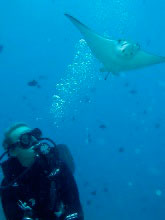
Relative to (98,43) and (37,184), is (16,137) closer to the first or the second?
(37,184)

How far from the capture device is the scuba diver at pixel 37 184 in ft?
9.09

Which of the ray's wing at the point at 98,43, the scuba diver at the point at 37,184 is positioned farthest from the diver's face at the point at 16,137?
the ray's wing at the point at 98,43

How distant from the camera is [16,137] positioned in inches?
120

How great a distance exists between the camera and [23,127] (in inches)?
126

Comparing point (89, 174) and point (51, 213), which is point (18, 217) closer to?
point (51, 213)

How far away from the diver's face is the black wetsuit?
8cm

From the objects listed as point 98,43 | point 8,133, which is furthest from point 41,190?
point 98,43

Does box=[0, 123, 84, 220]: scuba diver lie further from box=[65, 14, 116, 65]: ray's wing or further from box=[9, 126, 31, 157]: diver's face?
box=[65, 14, 116, 65]: ray's wing

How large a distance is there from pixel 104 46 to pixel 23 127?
3.78 m

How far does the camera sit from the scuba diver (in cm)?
277

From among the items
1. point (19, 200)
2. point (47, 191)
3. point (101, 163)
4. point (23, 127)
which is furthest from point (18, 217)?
point (101, 163)

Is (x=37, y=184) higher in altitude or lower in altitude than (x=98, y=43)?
lower

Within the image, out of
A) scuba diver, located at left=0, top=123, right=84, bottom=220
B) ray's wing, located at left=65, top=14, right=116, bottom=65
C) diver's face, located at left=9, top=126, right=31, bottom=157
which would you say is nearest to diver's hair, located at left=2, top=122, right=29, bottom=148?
diver's face, located at left=9, top=126, right=31, bottom=157

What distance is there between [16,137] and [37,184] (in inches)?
20.1
